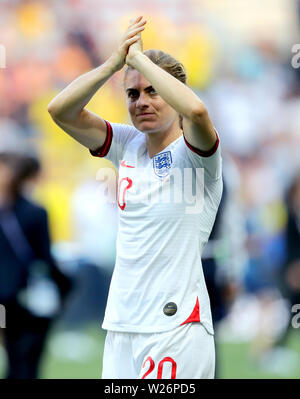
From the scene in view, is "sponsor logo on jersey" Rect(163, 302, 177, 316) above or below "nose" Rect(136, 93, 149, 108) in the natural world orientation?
below

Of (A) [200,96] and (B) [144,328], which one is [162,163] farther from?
(A) [200,96]

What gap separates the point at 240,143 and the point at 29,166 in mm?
5048

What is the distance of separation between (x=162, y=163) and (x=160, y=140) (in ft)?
0.44

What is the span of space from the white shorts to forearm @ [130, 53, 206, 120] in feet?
2.81

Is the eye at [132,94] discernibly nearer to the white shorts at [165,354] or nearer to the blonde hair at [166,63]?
the blonde hair at [166,63]

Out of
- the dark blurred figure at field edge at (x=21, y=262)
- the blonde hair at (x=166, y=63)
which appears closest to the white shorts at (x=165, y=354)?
the blonde hair at (x=166, y=63)

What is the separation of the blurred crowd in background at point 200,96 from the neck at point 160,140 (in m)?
5.32

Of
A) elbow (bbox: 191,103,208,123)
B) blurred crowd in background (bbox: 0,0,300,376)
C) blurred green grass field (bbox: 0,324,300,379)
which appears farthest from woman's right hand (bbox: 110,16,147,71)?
blurred crowd in background (bbox: 0,0,300,376)

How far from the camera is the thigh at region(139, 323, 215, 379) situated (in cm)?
304

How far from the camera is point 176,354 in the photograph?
3051 millimetres

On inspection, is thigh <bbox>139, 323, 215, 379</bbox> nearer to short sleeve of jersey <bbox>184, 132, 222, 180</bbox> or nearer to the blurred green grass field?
short sleeve of jersey <bbox>184, 132, 222, 180</bbox>

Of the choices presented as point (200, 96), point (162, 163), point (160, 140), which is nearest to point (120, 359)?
point (162, 163)

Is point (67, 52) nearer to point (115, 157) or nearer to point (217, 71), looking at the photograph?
point (217, 71)

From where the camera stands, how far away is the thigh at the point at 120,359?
3.14m
